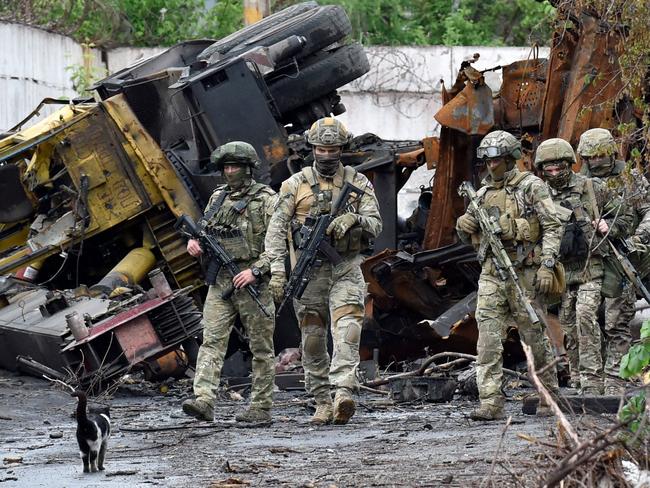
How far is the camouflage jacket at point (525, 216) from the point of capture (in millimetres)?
8875

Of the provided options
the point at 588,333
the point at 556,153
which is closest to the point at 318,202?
the point at 556,153

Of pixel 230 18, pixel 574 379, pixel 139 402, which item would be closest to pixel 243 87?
pixel 139 402

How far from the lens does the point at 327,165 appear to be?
9258 mm

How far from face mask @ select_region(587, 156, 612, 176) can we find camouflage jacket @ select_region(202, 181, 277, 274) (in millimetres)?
2322

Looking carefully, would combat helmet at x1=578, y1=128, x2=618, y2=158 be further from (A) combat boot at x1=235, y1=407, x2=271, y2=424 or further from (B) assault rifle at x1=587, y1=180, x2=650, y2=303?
(A) combat boot at x1=235, y1=407, x2=271, y2=424

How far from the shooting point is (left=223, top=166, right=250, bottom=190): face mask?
941 cm

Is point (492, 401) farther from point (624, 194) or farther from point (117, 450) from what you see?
point (117, 450)

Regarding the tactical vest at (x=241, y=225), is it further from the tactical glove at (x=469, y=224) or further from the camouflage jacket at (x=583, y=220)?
the camouflage jacket at (x=583, y=220)

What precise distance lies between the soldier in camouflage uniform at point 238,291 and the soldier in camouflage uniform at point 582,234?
1.98 meters

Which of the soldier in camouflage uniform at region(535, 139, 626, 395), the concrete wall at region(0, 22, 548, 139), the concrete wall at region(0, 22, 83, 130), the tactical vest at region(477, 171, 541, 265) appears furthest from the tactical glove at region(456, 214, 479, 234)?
the concrete wall at region(0, 22, 548, 139)

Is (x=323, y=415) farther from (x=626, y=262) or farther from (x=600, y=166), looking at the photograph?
(x=600, y=166)

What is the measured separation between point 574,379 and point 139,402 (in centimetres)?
359

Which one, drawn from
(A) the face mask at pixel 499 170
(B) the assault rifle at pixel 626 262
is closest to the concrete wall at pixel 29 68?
(B) the assault rifle at pixel 626 262

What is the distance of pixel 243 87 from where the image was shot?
42.7 ft
